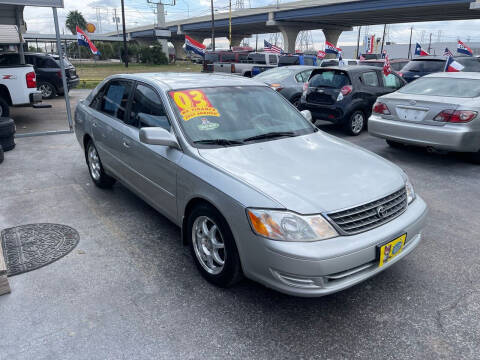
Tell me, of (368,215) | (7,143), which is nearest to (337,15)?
(7,143)

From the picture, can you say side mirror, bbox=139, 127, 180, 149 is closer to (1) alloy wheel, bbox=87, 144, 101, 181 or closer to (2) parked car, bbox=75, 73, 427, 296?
(2) parked car, bbox=75, 73, 427, 296

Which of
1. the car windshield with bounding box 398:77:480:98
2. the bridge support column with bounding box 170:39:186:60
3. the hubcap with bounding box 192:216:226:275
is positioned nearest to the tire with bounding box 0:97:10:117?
the hubcap with bounding box 192:216:226:275

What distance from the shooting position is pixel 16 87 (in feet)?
30.0

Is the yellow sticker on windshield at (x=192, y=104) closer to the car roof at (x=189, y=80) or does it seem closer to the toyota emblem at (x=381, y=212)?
the car roof at (x=189, y=80)

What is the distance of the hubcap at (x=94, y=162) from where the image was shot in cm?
531

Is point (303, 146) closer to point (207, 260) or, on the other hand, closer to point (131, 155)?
point (207, 260)

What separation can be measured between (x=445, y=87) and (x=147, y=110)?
559cm

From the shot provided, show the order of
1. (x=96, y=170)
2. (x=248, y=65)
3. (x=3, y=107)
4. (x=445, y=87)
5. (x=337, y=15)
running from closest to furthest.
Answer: (x=96, y=170) < (x=445, y=87) < (x=3, y=107) < (x=248, y=65) < (x=337, y=15)

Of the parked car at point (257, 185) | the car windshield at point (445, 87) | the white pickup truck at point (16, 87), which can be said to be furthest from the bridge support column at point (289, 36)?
the parked car at point (257, 185)

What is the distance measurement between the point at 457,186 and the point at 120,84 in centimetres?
495

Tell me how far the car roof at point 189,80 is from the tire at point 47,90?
40.4 ft

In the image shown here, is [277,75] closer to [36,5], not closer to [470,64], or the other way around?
[36,5]

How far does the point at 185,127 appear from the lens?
3477 millimetres

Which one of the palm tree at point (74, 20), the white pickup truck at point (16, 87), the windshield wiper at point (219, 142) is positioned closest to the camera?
the windshield wiper at point (219, 142)
